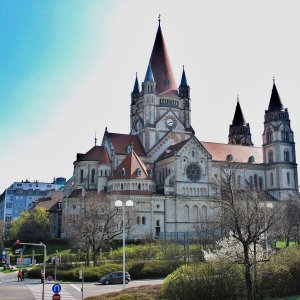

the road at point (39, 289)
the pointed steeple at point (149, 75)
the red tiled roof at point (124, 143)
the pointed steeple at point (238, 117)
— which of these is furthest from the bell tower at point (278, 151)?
the road at point (39, 289)

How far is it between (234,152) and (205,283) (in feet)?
288

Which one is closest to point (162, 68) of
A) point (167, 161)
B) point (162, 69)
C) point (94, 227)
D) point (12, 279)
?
point (162, 69)

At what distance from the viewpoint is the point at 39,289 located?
47.9 metres

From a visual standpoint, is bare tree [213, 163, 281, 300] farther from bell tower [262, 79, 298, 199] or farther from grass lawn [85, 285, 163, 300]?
bell tower [262, 79, 298, 199]

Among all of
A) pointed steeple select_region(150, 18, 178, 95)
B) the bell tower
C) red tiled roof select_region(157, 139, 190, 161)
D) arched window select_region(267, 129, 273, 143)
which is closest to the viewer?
red tiled roof select_region(157, 139, 190, 161)

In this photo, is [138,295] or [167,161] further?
[167,161]

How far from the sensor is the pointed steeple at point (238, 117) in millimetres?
138625

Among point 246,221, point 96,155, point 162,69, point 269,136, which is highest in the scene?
point 162,69

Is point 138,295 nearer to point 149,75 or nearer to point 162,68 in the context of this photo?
point 149,75

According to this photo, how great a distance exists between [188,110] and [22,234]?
48379 mm

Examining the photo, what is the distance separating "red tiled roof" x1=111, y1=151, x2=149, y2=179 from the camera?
301 ft

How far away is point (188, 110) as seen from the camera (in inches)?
4402

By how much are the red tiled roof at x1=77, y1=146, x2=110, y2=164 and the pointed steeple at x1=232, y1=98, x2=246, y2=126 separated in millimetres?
51680

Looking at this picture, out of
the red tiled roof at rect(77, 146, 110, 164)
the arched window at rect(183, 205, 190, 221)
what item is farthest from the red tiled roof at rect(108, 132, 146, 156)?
the arched window at rect(183, 205, 190, 221)
